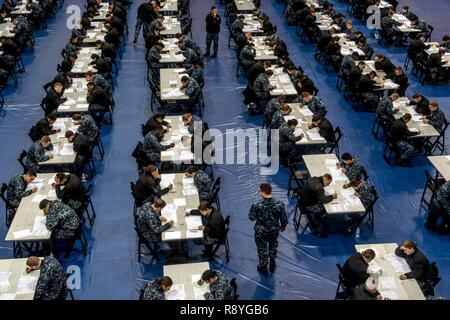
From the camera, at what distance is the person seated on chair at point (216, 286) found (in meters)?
7.24

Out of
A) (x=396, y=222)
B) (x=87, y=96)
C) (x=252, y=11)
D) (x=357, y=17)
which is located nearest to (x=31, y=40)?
(x=87, y=96)

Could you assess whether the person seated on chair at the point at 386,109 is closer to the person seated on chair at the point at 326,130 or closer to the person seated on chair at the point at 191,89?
the person seated on chair at the point at 326,130

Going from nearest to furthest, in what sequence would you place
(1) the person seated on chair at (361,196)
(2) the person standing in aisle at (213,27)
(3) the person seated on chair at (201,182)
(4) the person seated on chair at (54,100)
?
(1) the person seated on chair at (361,196) → (3) the person seated on chair at (201,182) → (4) the person seated on chair at (54,100) → (2) the person standing in aisle at (213,27)

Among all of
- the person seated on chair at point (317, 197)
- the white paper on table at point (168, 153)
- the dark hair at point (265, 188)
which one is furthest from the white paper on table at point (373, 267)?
the white paper on table at point (168, 153)

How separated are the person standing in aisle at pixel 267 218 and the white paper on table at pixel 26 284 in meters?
3.52

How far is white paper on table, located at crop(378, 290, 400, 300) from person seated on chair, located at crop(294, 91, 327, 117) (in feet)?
18.8

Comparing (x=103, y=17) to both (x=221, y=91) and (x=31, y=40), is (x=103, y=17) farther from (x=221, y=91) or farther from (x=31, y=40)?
(x=221, y=91)

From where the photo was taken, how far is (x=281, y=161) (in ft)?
38.6

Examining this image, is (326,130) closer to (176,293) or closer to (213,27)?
(176,293)

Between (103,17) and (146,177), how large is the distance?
10679 millimetres

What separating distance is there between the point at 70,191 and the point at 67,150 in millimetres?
1535

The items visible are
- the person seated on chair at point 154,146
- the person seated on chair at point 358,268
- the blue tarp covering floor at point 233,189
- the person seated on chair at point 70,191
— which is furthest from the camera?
the person seated on chair at point 154,146

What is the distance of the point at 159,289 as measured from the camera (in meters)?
7.19

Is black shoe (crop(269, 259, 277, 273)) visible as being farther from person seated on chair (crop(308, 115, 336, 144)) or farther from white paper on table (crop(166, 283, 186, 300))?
person seated on chair (crop(308, 115, 336, 144))
